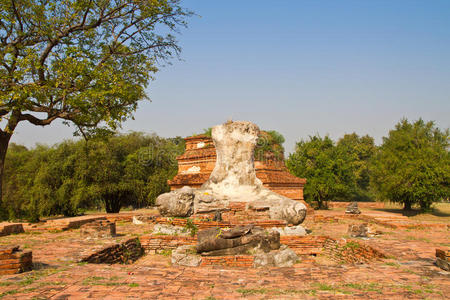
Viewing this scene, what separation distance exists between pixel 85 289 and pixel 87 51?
1024 centimetres

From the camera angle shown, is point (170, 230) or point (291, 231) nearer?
point (291, 231)

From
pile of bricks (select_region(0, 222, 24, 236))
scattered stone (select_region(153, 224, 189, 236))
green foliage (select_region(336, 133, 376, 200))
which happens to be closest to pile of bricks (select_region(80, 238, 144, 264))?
scattered stone (select_region(153, 224, 189, 236))

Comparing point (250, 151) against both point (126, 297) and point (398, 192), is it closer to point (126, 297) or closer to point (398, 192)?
point (126, 297)

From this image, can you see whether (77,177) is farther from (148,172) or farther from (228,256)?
(228,256)

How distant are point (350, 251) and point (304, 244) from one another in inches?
36.7

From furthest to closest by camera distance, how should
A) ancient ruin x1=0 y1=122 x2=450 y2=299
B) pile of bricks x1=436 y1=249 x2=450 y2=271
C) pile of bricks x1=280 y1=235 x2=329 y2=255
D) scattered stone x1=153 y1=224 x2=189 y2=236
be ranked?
scattered stone x1=153 y1=224 x2=189 y2=236 → pile of bricks x1=280 y1=235 x2=329 y2=255 → pile of bricks x1=436 y1=249 x2=450 y2=271 → ancient ruin x1=0 y1=122 x2=450 y2=299

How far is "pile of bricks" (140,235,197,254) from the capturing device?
7355 millimetres

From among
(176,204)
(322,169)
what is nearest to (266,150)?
(322,169)

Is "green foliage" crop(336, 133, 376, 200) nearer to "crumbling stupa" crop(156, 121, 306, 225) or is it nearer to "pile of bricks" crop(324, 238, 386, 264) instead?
"crumbling stupa" crop(156, 121, 306, 225)

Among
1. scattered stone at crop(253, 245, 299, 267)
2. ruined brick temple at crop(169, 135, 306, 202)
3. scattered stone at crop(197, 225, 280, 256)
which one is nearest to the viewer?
scattered stone at crop(253, 245, 299, 267)

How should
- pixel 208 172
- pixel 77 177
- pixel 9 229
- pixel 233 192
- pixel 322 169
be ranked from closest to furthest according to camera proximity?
pixel 233 192
pixel 9 229
pixel 208 172
pixel 77 177
pixel 322 169

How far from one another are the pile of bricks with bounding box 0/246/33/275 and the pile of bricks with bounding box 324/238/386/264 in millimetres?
5698

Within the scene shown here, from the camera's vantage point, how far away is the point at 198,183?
50.6 ft

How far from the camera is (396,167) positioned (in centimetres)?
1944
